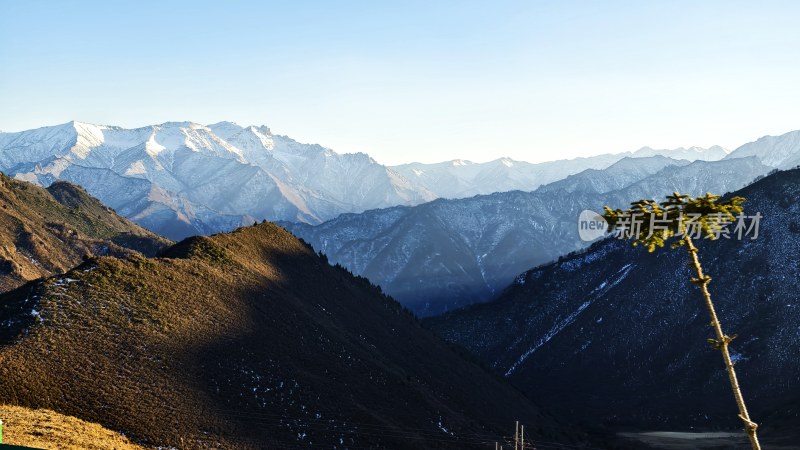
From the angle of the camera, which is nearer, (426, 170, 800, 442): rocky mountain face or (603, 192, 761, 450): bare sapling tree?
(603, 192, 761, 450): bare sapling tree

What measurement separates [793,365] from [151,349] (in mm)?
121243

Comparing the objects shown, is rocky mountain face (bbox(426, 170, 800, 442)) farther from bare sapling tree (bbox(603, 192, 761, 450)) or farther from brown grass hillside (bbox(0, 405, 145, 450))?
bare sapling tree (bbox(603, 192, 761, 450))

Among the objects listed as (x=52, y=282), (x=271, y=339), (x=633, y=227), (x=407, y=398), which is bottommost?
(x=407, y=398)

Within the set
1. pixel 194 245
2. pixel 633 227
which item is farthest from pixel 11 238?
pixel 633 227

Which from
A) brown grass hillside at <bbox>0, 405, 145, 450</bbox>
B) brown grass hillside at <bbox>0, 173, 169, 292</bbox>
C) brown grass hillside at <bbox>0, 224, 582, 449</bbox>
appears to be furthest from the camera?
brown grass hillside at <bbox>0, 173, 169, 292</bbox>

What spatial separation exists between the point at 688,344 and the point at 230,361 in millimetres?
120140

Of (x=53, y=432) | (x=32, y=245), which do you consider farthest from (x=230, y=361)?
(x=32, y=245)

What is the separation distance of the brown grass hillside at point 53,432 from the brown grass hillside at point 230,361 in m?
2.98

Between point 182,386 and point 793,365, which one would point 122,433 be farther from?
point 793,365

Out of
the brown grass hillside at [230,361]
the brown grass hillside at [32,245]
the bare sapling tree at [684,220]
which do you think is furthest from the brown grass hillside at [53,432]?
the brown grass hillside at [32,245]

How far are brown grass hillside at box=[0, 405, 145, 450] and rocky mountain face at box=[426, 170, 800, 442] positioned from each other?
104157 millimetres

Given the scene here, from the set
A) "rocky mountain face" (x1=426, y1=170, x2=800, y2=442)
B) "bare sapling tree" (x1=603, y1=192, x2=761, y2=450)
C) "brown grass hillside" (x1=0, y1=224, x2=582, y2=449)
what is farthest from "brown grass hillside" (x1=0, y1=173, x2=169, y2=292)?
"bare sapling tree" (x1=603, y1=192, x2=761, y2=450)

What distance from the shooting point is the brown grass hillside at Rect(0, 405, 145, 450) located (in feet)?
146

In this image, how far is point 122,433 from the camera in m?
57.7
